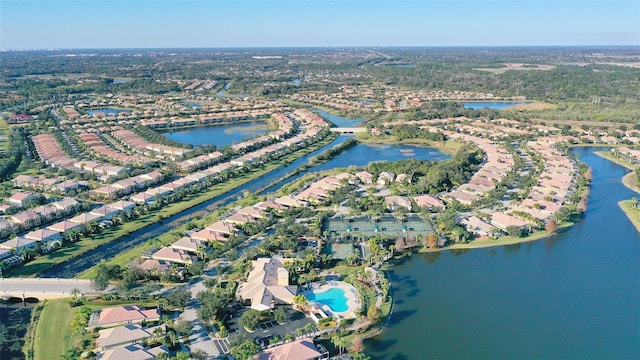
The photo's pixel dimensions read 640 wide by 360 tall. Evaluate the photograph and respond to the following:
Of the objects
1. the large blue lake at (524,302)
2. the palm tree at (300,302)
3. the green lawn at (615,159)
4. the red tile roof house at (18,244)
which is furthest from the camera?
the green lawn at (615,159)

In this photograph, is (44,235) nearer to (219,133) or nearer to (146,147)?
(146,147)

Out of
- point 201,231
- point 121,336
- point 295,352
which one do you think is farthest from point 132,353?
point 201,231

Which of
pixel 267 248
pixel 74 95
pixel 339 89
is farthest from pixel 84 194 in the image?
pixel 339 89

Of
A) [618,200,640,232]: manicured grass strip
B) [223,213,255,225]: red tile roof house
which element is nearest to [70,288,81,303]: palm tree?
[223,213,255,225]: red tile roof house

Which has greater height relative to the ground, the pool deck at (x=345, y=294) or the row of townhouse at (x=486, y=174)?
the row of townhouse at (x=486, y=174)

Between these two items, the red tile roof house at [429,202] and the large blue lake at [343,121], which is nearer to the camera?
the red tile roof house at [429,202]

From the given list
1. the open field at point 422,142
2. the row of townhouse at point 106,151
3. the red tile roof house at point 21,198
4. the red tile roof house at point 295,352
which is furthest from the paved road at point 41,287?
the open field at point 422,142

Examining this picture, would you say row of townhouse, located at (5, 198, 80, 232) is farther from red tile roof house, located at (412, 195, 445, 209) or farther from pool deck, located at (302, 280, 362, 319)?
red tile roof house, located at (412, 195, 445, 209)

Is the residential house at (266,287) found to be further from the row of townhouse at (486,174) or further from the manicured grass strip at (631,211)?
the manicured grass strip at (631,211)
